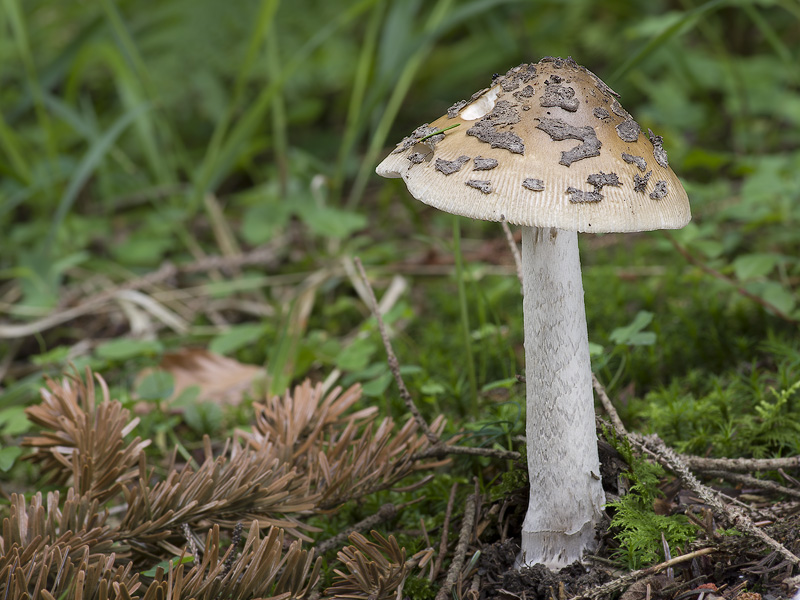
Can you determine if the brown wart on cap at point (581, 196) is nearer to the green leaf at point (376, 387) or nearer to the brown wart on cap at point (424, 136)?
the brown wart on cap at point (424, 136)

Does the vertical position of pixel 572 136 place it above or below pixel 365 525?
above

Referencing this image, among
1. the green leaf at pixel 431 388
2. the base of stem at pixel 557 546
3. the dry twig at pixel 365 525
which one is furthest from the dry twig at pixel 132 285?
the base of stem at pixel 557 546

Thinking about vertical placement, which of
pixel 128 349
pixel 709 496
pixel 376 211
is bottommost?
pixel 376 211

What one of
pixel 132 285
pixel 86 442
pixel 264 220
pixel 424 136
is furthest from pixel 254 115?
pixel 86 442

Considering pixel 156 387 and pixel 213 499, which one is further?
pixel 156 387

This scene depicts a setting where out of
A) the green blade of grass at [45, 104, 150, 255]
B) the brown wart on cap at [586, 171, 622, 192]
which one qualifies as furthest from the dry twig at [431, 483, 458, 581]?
the green blade of grass at [45, 104, 150, 255]

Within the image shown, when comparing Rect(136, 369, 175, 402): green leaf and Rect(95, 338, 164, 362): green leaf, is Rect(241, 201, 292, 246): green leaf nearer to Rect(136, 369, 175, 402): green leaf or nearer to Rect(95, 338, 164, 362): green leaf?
Rect(95, 338, 164, 362): green leaf

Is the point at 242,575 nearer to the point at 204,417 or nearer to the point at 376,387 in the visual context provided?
the point at 376,387
